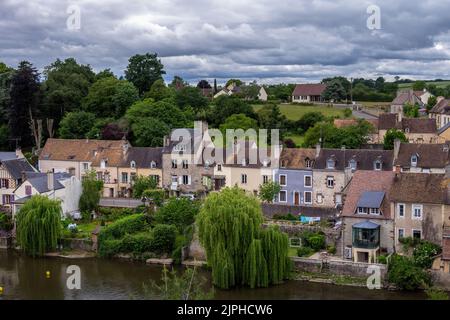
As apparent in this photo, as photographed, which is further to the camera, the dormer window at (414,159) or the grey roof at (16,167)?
the grey roof at (16,167)

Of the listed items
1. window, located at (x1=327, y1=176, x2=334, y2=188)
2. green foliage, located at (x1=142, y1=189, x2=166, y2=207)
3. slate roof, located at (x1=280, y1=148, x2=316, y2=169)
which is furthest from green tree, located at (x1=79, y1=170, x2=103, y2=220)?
window, located at (x1=327, y1=176, x2=334, y2=188)

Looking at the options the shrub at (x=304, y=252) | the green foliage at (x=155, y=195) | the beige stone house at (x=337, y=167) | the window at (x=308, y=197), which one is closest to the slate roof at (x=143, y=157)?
the green foliage at (x=155, y=195)

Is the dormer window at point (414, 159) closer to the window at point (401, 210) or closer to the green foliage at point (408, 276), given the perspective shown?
the window at point (401, 210)

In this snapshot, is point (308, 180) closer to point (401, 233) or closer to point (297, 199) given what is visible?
point (297, 199)

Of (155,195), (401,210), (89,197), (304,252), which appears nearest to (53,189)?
(89,197)

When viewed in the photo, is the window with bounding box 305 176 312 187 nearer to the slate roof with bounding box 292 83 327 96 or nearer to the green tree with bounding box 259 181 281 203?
the green tree with bounding box 259 181 281 203
